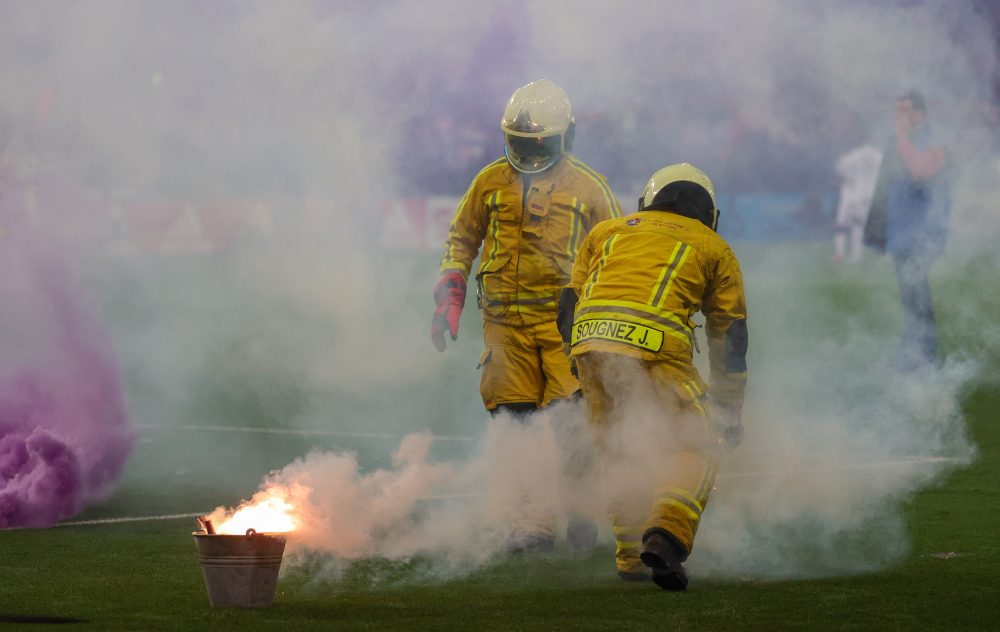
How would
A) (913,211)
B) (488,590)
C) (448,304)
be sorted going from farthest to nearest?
(913,211) → (448,304) → (488,590)

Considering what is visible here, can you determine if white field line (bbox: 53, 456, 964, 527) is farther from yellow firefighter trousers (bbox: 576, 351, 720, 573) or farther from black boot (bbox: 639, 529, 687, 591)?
black boot (bbox: 639, 529, 687, 591)

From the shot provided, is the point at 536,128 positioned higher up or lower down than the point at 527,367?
higher up

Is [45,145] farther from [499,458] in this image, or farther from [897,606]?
[897,606]

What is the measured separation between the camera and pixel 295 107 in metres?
12.6

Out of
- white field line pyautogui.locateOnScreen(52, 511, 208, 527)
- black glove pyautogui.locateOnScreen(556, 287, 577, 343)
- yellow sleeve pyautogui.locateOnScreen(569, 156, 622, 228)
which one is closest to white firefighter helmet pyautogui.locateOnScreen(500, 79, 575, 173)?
yellow sleeve pyautogui.locateOnScreen(569, 156, 622, 228)

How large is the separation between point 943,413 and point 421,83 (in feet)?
16.9

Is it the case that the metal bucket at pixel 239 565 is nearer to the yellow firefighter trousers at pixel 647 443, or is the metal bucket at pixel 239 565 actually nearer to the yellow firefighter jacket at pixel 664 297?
the yellow firefighter trousers at pixel 647 443

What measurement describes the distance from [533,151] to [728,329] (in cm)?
186

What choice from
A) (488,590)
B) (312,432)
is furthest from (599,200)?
(312,432)

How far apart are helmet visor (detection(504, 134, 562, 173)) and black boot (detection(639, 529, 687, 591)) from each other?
2553 millimetres

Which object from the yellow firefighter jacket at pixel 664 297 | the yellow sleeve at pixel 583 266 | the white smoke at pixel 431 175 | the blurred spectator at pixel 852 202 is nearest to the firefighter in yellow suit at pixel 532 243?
the white smoke at pixel 431 175

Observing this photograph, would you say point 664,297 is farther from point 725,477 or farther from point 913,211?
point 913,211

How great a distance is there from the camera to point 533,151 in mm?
8078

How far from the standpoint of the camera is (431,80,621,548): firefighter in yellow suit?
8.02 m
